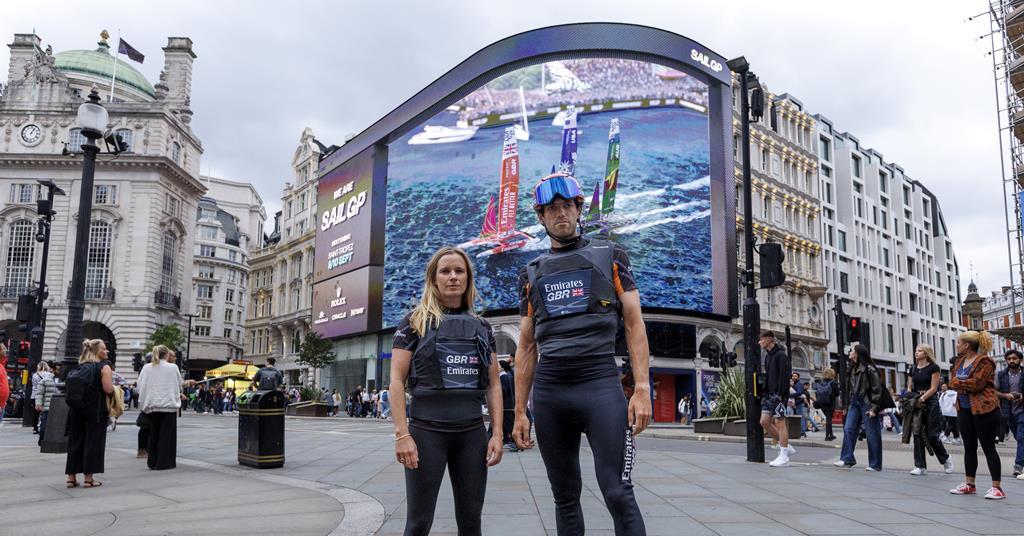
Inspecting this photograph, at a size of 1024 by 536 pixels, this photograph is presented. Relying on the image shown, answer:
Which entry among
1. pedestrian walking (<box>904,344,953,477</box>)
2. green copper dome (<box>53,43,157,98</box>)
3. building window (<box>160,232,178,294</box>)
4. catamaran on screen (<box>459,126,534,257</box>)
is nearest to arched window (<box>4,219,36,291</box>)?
building window (<box>160,232,178,294</box>)

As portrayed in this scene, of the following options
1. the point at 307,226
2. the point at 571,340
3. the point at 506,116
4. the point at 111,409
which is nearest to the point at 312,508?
the point at 111,409

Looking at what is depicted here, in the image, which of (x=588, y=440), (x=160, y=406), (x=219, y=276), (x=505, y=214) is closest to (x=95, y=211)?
(x=505, y=214)

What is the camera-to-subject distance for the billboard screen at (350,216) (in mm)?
50812

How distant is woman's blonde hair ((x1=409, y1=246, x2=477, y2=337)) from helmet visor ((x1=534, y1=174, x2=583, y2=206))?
47 cm

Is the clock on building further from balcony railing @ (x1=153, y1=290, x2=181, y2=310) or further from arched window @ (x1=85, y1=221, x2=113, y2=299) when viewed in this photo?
balcony railing @ (x1=153, y1=290, x2=181, y2=310)

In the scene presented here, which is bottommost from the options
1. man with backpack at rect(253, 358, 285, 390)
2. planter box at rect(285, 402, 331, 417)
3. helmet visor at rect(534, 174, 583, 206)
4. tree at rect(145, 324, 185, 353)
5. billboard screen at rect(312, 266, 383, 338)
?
planter box at rect(285, 402, 331, 417)

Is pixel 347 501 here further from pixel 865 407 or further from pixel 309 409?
pixel 309 409

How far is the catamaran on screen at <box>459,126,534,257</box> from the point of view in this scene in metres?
42.0

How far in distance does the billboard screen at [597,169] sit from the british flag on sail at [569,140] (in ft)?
0.20

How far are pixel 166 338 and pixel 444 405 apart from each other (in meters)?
52.7

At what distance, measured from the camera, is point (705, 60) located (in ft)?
139

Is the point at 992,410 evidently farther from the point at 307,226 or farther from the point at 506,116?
the point at 307,226

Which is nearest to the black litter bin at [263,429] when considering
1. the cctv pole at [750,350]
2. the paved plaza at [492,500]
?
the paved plaza at [492,500]

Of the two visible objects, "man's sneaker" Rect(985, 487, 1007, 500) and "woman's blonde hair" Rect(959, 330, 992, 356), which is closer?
"man's sneaker" Rect(985, 487, 1007, 500)
